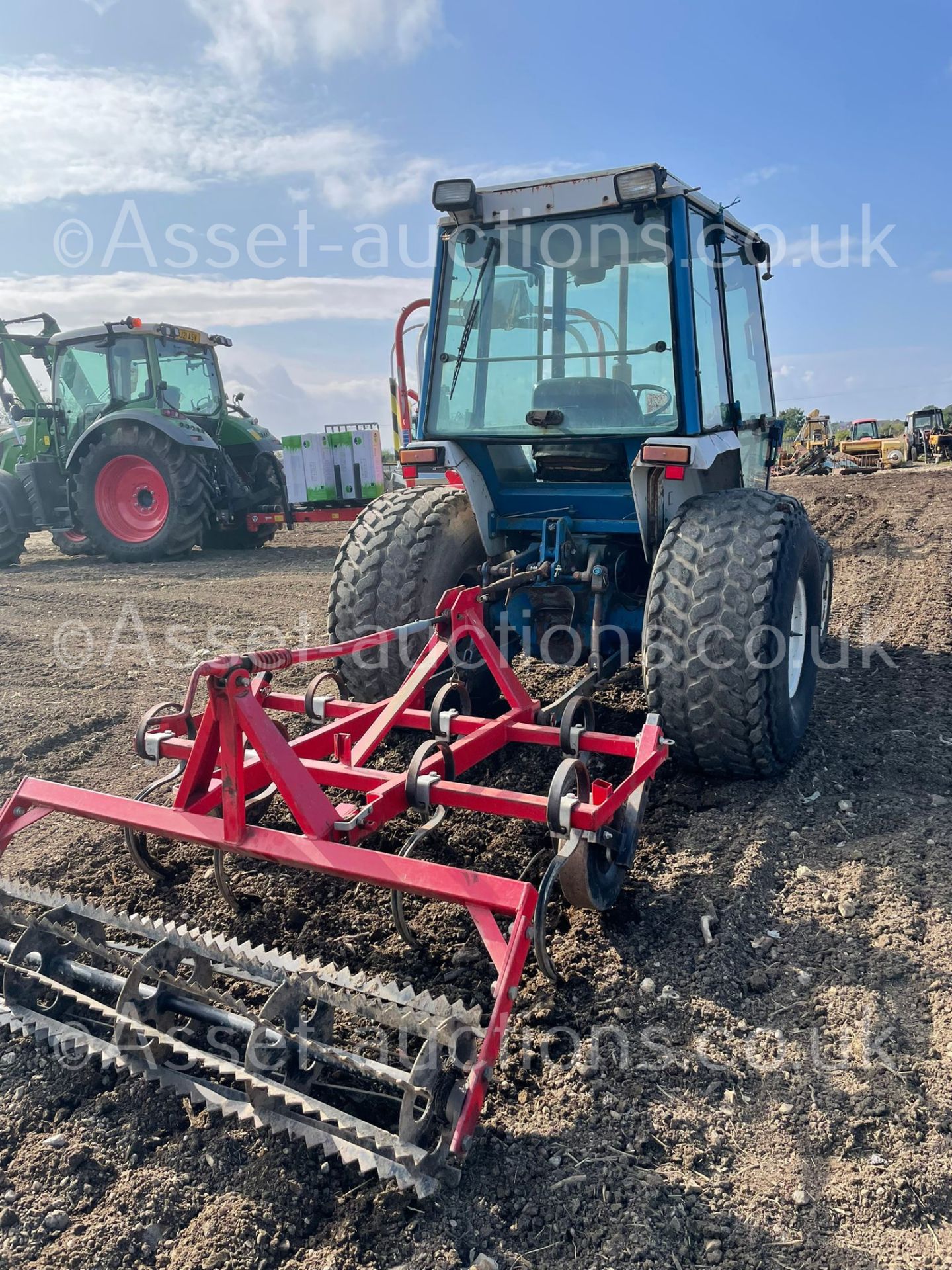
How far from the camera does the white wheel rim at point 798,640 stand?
391 centimetres

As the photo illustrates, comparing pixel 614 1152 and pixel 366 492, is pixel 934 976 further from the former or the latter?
pixel 366 492

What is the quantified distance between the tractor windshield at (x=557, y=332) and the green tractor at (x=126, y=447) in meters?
6.89

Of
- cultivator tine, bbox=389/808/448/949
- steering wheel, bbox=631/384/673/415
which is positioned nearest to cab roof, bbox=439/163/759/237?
steering wheel, bbox=631/384/673/415

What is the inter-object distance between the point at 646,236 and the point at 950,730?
2534 millimetres

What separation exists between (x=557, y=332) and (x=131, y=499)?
8066 millimetres

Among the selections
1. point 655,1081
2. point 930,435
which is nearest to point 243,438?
point 655,1081

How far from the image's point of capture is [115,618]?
7410 millimetres

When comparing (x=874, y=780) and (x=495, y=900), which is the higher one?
(x=495, y=900)

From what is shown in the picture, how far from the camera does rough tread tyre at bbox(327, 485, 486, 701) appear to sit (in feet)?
12.8

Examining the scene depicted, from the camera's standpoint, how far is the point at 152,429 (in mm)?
10180

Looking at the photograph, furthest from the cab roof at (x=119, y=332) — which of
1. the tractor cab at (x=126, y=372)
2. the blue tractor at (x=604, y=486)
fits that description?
the blue tractor at (x=604, y=486)

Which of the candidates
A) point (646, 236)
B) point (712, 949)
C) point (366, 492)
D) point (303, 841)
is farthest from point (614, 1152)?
point (366, 492)

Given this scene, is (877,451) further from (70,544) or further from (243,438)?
(70,544)

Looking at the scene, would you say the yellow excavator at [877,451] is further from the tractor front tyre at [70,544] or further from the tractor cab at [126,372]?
the tractor front tyre at [70,544]
